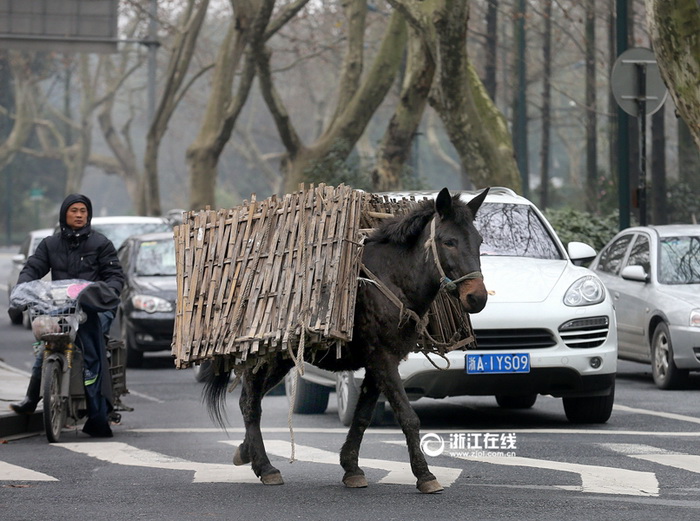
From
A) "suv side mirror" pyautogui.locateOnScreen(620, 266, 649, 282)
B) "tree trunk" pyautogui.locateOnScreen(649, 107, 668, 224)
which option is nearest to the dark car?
"suv side mirror" pyautogui.locateOnScreen(620, 266, 649, 282)

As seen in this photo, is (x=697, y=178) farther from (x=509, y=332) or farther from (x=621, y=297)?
(x=509, y=332)

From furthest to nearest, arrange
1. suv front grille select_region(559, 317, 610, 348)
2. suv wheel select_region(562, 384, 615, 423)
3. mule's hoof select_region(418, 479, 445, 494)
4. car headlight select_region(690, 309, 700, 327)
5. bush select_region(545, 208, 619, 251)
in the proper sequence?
1. bush select_region(545, 208, 619, 251)
2. car headlight select_region(690, 309, 700, 327)
3. suv wheel select_region(562, 384, 615, 423)
4. suv front grille select_region(559, 317, 610, 348)
5. mule's hoof select_region(418, 479, 445, 494)

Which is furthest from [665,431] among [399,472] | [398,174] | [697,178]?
[697,178]

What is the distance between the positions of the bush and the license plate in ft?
37.8

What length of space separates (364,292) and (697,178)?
28133 mm

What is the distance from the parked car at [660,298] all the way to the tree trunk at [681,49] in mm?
2152

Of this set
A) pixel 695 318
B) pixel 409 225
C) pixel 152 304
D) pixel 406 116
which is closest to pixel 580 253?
pixel 695 318

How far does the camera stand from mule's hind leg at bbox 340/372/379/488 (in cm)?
911

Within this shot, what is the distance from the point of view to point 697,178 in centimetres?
3619

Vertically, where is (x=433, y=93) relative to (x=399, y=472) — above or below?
above

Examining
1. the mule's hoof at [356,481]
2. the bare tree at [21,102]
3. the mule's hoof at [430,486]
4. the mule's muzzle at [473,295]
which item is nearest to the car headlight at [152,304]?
the mule's hoof at [356,481]

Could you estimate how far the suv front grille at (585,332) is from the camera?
40.0 feet

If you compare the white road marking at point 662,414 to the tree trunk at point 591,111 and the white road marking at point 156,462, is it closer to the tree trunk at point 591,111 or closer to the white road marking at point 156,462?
the white road marking at point 156,462

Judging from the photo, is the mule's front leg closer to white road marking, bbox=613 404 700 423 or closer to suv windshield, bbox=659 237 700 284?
white road marking, bbox=613 404 700 423
